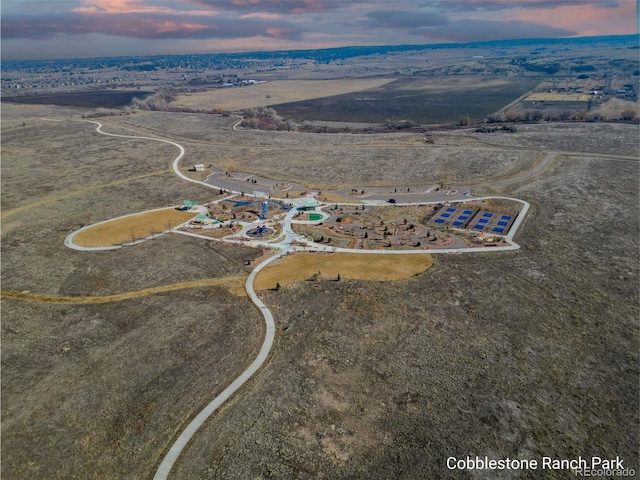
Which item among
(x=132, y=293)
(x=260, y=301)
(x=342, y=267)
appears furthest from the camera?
(x=342, y=267)

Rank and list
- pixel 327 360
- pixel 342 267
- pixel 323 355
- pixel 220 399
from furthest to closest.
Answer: pixel 342 267
pixel 323 355
pixel 327 360
pixel 220 399

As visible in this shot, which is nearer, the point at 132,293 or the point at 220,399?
the point at 220,399

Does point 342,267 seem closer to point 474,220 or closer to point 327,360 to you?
point 327,360

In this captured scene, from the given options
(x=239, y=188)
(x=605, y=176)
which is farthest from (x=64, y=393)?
(x=605, y=176)

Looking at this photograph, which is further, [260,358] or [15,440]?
[260,358]

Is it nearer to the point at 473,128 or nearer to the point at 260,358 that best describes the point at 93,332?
the point at 260,358

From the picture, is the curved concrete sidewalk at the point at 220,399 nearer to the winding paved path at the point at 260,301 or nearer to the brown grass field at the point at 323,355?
the winding paved path at the point at 260,301
